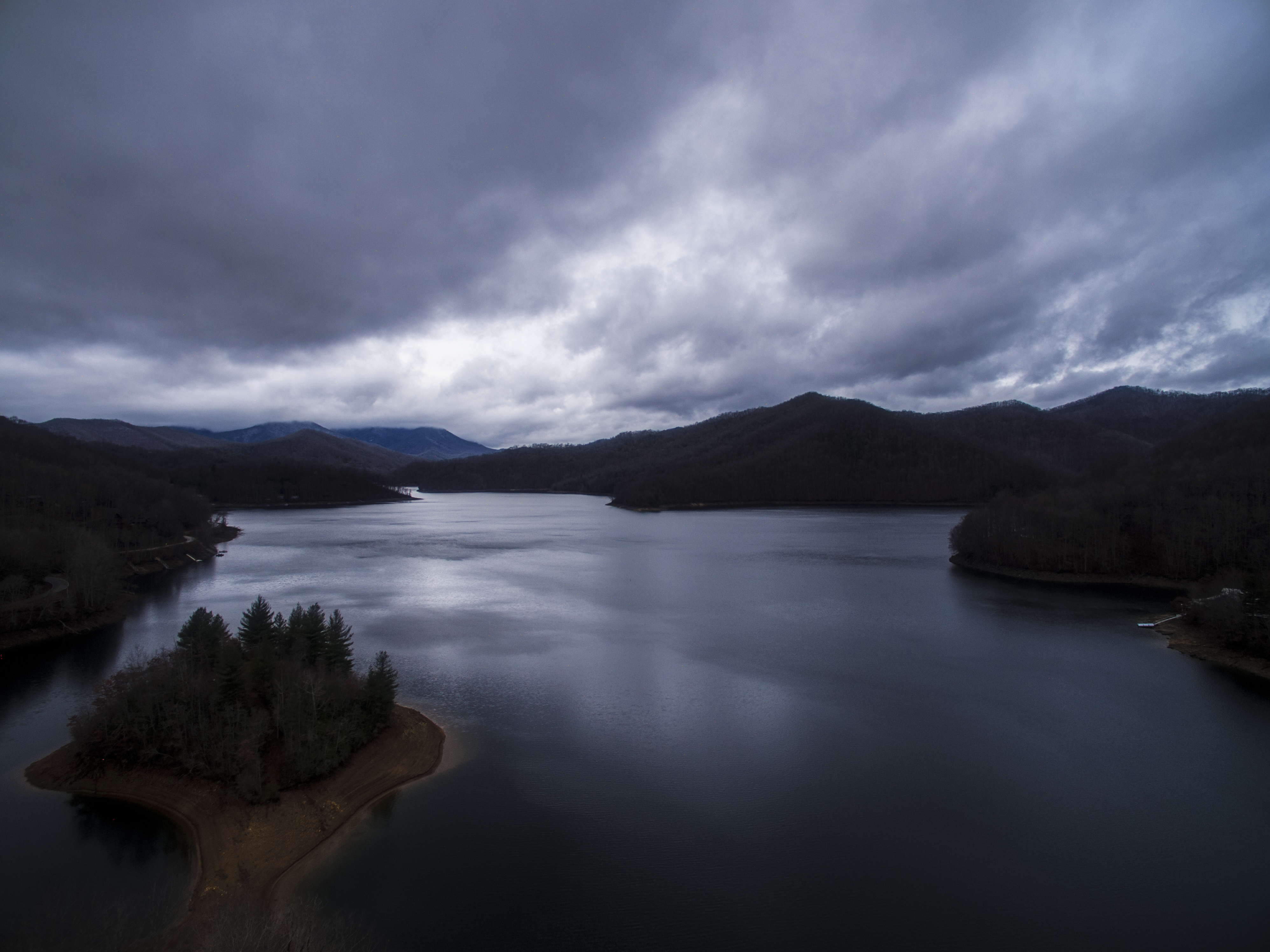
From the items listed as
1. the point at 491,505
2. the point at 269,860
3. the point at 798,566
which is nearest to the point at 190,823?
the point at 269,860

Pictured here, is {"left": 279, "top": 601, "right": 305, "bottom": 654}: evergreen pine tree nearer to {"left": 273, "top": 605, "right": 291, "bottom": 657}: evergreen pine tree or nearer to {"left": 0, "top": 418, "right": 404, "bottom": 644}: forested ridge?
{"left": 273, "top": 605, "right": 291, "bottom": 657}: evergreen pine tree

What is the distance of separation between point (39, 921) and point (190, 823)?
2.61m

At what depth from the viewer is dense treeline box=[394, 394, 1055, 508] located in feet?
312

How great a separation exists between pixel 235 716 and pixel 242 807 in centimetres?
202

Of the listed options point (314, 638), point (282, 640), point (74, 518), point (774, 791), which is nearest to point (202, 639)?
point (282, 640)

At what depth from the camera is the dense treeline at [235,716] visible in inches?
464

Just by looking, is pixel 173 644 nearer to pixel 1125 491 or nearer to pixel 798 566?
pixel 798 566

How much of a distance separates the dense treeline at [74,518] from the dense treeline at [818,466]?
58.9m

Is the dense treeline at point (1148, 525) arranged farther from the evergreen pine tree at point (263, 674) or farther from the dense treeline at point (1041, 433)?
the dense treeline at point (1041, 433)

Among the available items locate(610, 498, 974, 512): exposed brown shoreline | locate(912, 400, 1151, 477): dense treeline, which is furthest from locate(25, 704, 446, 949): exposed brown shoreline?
locate(912, 400, 1151, 477): dense treeline

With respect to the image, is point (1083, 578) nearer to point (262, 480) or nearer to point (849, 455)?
point (849, 455)

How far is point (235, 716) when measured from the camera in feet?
40.8

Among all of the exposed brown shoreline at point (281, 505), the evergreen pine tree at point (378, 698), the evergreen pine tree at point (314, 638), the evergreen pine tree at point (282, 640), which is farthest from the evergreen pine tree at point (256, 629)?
the exposed brown shoreline at point (281, 505)

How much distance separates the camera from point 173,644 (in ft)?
72.5
